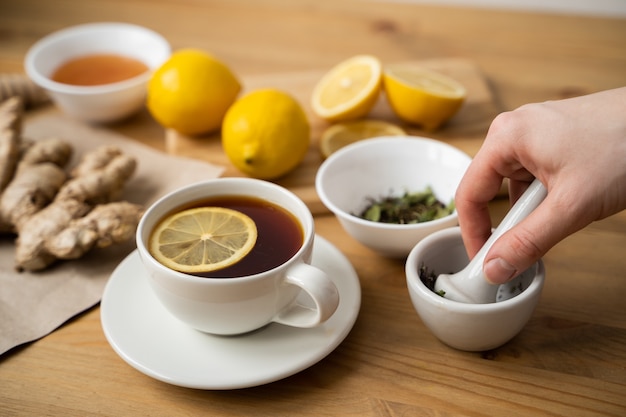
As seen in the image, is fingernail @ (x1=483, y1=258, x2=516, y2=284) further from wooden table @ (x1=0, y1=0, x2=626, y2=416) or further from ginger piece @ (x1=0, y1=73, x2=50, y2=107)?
ginger piece @ (x1=0, y1=73, x2=50, y2=107)

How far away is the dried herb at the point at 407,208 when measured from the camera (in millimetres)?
1202

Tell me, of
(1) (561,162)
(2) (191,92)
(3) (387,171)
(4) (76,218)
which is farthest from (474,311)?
(2) (191,92)

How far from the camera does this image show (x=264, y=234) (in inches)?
40.1

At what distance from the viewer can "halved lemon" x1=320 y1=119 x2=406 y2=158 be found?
4.82 ft

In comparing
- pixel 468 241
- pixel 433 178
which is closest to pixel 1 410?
pixel 468 241

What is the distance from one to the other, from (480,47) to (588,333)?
3.80ft

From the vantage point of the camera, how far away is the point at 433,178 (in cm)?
129

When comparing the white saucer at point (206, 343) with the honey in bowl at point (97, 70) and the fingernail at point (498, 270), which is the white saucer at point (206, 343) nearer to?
the fingernail at point (498, 270)

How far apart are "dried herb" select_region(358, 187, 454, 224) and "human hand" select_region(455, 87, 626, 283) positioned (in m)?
0.26

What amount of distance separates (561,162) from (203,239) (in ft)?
1.63

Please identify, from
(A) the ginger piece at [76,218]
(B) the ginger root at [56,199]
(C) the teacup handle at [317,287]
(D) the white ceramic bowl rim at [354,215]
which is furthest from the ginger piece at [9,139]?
(C) the teacup handle at [317,287]

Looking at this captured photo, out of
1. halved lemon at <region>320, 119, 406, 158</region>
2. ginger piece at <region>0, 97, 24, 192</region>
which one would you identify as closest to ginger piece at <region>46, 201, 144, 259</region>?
ginger piece at <region>0, 97, 24, 192</region>

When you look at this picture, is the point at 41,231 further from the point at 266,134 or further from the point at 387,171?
the point at 387,171

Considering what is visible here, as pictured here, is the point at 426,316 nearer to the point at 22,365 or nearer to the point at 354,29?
the point at 22,365
